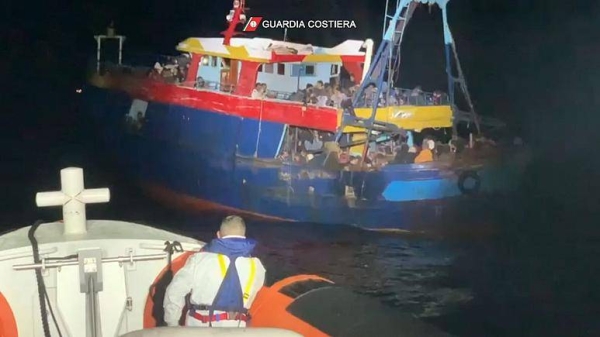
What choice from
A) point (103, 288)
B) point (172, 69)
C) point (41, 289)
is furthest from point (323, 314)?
point (172, 69)

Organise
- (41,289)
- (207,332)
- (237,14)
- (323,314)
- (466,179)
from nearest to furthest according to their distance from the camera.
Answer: (207,332) < (41,289) < (323,314) < (237,14) < (466,179)

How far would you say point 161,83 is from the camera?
2.29 meters

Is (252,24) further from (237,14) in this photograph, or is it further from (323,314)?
(323,314)

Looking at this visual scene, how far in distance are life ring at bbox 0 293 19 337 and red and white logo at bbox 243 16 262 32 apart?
36.4 inches

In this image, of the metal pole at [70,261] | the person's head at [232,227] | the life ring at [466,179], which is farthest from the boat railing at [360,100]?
the metal pole at [70,261]

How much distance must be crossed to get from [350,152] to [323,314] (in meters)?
0.60

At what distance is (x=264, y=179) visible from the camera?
232 centimetres

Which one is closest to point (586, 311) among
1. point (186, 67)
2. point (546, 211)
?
point (546, 211)

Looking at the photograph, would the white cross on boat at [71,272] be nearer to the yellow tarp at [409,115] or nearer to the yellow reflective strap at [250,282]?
the yellow reflective strap at [250,282]

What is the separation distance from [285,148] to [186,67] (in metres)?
0.34

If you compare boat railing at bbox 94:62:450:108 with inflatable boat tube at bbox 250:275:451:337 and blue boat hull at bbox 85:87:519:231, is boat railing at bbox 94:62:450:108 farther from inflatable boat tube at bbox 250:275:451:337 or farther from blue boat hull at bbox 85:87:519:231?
inflatable boat tube at bbox 250:275:451:337

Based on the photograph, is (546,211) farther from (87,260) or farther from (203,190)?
(87,260)

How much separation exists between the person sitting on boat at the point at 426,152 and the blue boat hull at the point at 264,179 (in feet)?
0.07

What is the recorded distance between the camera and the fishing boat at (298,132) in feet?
7.43
